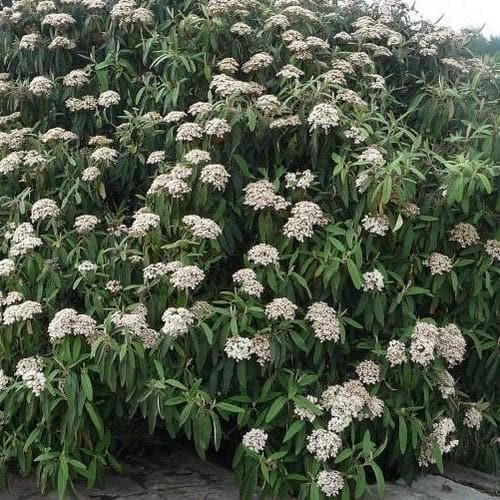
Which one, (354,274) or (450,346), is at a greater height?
(354,274)

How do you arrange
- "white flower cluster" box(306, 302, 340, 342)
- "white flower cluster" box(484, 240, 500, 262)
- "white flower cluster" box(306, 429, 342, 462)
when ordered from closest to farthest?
1. "white flower cluster" box(306, 429, 342, 462)
2. "white flower cluster" box(306, 302, 340, 342)
3. "white flower cluster" box(484, 240, 500, 262)

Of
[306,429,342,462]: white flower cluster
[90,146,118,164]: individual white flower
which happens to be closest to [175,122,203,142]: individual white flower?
[90,146,118,164]: individual white flower

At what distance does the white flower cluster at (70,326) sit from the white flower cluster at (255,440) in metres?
0.88

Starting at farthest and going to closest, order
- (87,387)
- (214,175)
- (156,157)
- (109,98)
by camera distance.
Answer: (109,98)
(156,157)
(214,175)
(87,387)

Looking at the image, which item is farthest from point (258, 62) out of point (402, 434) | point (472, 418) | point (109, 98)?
point (472, 418)

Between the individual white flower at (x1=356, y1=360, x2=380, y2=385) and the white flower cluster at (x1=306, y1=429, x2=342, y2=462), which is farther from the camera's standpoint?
the individual white flower at (x1=356, y1=360, x2=380, y2=385)

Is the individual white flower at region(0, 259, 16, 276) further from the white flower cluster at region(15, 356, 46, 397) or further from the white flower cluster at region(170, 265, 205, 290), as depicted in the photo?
the white flower cluster at region(170, 265, 205, 290)

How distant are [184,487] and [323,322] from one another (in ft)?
4.25

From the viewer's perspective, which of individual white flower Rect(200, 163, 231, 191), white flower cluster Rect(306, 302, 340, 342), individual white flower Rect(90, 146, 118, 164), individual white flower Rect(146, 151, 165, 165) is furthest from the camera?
individual white flower Rect(90, 146, 118, 164)

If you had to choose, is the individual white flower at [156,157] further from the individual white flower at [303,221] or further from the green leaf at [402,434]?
the green leaf at [402,434]

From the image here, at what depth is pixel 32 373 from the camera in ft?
12.3

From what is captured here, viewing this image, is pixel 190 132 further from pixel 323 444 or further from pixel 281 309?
pixel 323 444

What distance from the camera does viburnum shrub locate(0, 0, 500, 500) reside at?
148 inches

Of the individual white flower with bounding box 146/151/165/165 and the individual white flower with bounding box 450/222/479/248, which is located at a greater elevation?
the individual white flower with bounding box 146/151/165/165
